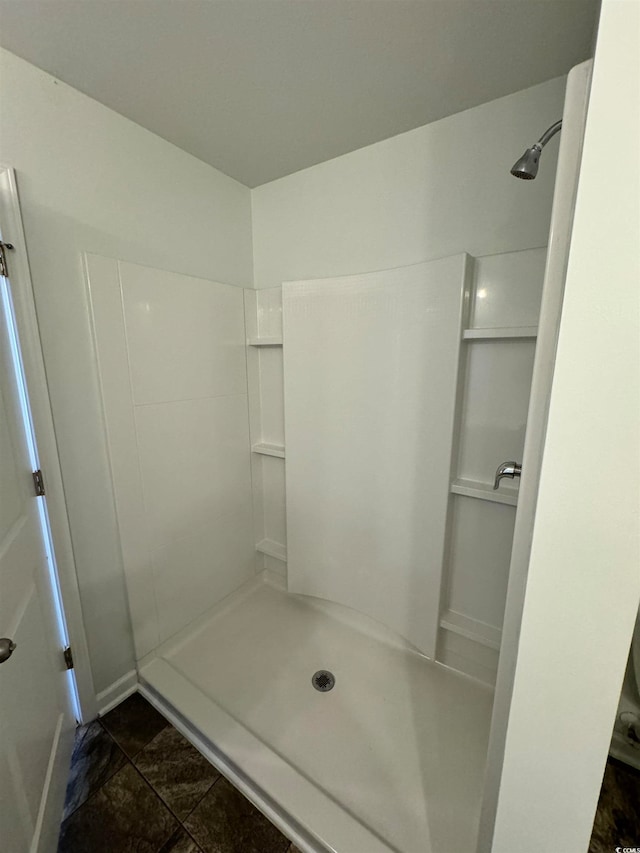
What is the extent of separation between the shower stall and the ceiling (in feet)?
1.84

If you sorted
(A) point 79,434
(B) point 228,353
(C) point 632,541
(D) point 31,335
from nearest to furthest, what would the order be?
(C) point 632,541 < (D) point 31,335 < (A) point 79,434 < (B) point 228,353

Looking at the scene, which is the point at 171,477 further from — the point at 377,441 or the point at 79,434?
the point at 377,441

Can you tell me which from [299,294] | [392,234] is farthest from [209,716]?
[392,234]

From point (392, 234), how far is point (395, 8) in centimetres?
66

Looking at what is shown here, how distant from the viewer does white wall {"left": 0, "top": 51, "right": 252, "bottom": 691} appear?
1.11 metres

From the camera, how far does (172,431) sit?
1.57 meters

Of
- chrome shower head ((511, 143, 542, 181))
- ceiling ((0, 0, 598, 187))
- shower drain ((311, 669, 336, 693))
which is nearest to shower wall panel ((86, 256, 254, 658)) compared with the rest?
ceiling ((0, 0, 598, 187))

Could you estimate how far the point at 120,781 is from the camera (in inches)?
46.8

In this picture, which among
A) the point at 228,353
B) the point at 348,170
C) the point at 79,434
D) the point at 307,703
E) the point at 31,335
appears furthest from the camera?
the point at 228,353

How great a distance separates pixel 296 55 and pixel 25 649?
6.34 feet

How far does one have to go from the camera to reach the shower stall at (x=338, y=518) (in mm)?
1209

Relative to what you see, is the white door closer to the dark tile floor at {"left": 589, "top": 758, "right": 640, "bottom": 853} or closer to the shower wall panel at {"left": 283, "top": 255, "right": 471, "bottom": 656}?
the shower wall panel at {"left": 283, "top": 255, "right": 471, "bottom": 656}

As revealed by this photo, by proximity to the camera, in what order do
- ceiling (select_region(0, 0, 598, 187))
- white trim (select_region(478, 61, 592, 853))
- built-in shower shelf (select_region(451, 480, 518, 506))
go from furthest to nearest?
1. built-in shower shelf (select_region(451, 480, 518, 506))
2. ceiling (select_region(0, 0, 598, 187))
3. white trim (select_region(478, 61, 592, 853))

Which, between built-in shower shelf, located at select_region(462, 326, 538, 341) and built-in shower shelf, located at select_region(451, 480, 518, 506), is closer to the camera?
built-in shower shelf, located at select_region(462, 326, 538, 341)
